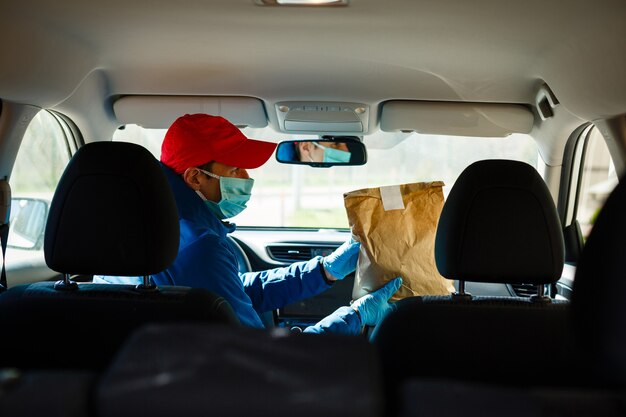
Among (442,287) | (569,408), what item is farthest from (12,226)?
(569,408)

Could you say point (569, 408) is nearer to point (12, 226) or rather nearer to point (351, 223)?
point (351, 223)

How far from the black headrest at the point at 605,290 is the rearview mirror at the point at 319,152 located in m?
2.58

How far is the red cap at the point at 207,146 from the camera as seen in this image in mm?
2820

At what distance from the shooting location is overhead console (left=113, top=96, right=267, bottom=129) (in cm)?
388

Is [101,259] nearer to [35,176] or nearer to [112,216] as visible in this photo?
[112,216]

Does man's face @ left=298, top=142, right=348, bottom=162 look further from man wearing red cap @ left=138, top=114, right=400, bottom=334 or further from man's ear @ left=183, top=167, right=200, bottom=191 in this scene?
man's ear @ left=183, top=167, right=200, bottom=191

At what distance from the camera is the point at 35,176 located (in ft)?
12.7

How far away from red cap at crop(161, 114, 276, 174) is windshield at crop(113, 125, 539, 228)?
0.92 meters

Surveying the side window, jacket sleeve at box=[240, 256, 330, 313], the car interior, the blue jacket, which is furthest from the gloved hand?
the side window

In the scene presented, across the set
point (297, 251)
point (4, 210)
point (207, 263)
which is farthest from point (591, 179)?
point (4, 210)

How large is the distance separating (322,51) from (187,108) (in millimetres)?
1088

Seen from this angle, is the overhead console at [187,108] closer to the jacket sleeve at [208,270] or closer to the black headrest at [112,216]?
the jacket sleeve at [208,270]

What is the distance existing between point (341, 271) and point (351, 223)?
0.27 meters

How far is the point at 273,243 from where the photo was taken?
441 cm
